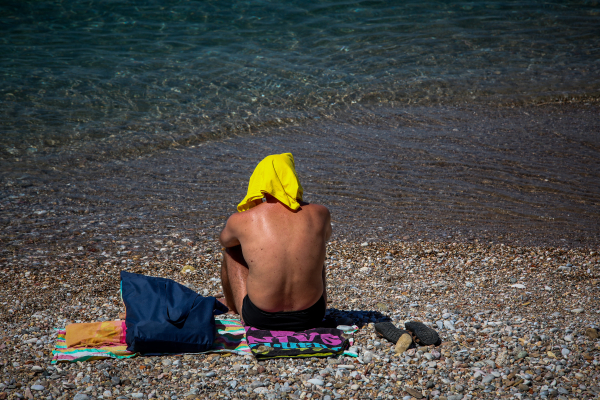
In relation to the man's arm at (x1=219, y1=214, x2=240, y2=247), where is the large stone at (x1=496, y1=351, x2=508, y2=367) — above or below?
below

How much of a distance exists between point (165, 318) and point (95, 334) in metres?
0.57

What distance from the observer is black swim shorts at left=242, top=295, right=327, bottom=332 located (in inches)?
152

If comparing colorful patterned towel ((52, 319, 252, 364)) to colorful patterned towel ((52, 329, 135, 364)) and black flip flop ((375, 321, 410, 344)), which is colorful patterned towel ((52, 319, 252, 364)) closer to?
colorful patterned towel ((52, 329, 135, 364))

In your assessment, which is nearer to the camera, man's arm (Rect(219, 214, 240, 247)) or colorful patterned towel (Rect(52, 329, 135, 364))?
colorful patterned towel (Rect(52, 329, 135, 364))

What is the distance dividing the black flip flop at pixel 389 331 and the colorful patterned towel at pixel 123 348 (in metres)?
1.00

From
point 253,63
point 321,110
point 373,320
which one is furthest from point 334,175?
point 253,63

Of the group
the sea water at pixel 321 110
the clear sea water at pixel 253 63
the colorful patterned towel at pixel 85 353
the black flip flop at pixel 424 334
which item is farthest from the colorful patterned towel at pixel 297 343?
the clear sea water at pixel 253 63

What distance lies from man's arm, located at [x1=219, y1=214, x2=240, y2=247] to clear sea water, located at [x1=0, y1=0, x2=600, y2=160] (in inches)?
222

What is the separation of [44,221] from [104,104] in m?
4.69

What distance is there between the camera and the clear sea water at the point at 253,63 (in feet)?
32.9

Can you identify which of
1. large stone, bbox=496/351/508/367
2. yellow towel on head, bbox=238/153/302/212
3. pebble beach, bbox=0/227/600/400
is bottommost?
pebble beach, bbox=0/227/600/400

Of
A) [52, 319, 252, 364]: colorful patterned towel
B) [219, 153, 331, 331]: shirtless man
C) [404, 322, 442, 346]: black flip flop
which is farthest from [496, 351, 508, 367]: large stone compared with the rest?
[52, 319, 252, 364]: colorful patterned towel

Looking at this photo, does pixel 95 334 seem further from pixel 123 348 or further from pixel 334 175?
pixel 334 175

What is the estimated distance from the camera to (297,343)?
3.69m
